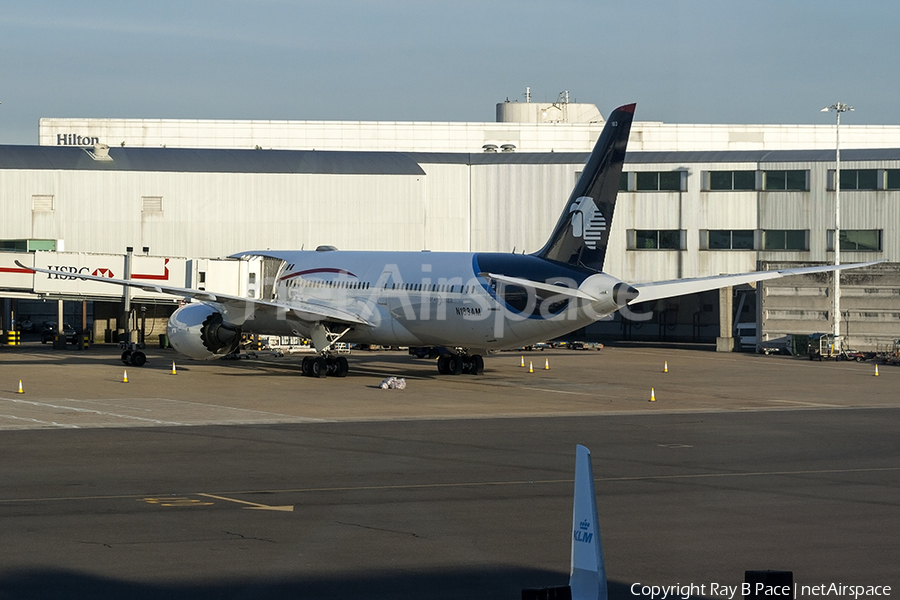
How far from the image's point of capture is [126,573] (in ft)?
40.1

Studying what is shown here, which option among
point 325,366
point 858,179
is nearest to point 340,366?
point 325,366

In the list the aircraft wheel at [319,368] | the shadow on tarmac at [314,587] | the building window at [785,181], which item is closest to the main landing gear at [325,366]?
the aircraft wheel at [319,368]

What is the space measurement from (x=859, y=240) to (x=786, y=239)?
3.73 m

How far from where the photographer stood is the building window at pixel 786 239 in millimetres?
59903

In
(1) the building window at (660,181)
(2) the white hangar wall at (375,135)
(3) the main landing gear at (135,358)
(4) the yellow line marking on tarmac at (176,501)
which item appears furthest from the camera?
(2) the white hangar wall at (375,135)

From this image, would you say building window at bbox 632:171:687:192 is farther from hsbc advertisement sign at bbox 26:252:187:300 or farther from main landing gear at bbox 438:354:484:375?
hsbc advertisement sign at bbox 26:252:187:300

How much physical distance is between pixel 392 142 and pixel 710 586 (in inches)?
3398

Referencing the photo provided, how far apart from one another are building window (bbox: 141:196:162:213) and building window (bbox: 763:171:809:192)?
32.6 metres

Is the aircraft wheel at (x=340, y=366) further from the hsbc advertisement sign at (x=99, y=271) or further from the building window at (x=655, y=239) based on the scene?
the building window at (x=655, y=239)

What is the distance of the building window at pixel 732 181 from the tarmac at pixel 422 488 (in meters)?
25.9

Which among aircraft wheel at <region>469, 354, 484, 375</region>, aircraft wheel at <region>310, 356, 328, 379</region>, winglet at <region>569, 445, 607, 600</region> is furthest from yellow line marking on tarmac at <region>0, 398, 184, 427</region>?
winglet at <region>569, 445, 607, 600</region>

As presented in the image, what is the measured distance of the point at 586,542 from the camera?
8102mm

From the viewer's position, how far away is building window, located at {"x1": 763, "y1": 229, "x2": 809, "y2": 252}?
197 ft

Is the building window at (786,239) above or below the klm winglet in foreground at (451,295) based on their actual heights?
above
